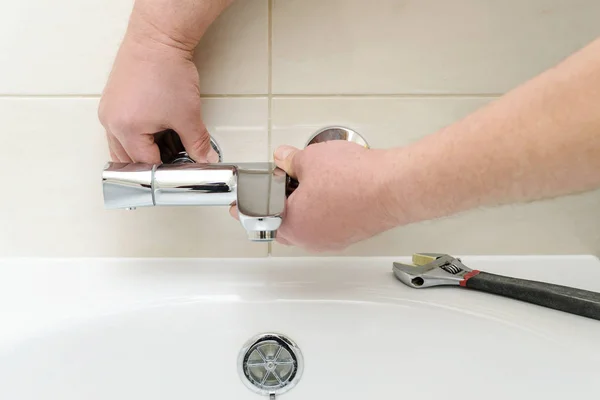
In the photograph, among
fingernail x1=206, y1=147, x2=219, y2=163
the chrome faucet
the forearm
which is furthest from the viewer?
fingernail x1=206, y1=147, x2=219, y2=163

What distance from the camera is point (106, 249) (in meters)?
0.58

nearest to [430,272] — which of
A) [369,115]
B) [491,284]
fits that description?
[491,284]

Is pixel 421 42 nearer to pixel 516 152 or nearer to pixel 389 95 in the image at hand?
pixel 389 95

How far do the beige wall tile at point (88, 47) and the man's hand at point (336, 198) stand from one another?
14cm

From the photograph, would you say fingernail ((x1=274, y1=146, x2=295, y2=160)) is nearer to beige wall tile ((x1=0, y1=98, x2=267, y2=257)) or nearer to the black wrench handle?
beige wall tile ((x1=0, y1=98, x2=267, y2=257))

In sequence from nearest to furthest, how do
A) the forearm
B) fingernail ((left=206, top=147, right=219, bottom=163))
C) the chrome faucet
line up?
the forearm < the chrome faucet < fingernail ((left=206, top=147, right=219, bottom=163))

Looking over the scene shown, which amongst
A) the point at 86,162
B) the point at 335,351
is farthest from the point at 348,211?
the point at 86,162

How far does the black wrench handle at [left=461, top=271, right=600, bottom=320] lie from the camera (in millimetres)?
475

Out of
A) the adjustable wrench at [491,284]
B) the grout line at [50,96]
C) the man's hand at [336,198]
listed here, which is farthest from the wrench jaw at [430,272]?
the grout line at [50,96]

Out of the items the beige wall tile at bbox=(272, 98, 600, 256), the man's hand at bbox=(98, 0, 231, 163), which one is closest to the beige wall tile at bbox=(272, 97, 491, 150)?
the beige wall tile at bbox=(272, 98, 600, 256)

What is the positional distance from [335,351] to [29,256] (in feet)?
1.10

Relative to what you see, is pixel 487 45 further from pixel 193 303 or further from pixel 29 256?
pixel 29 256

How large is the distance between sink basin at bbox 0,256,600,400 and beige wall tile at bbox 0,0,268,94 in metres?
0.19

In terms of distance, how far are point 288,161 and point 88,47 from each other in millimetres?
231
